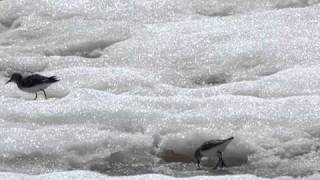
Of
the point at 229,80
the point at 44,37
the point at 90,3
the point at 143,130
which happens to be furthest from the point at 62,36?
the point at 143,130

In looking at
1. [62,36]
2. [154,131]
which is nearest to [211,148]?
[154,131]

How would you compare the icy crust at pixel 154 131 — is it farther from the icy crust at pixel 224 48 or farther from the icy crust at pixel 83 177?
the icy crust at pixel 224 48

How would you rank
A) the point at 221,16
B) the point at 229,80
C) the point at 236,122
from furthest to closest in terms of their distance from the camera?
the point at 221,16 < the point at 229,80 < the point at 236,122

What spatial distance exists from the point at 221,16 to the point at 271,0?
111cm

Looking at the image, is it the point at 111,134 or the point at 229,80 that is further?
the point at 229,80

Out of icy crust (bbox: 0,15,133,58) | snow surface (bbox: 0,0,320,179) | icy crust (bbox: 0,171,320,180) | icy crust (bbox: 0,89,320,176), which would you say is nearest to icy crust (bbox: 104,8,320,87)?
snow surface (bbox: 0,0,320,179)

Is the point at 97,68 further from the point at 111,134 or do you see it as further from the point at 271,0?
the point at 271,0

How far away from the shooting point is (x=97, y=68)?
35.4ft

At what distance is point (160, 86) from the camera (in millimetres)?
10070

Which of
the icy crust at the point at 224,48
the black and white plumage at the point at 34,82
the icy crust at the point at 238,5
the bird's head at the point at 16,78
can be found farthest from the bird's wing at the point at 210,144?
the icy crust at the point at 238,5

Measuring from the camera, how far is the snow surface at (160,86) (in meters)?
8.09

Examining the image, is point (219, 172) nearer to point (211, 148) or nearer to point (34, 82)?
point (211, 148)

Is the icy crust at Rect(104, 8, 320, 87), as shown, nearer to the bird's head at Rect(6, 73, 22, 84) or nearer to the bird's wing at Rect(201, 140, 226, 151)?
the bird's head at Rect(6, 73, 22, 84)

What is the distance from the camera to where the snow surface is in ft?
26.5
